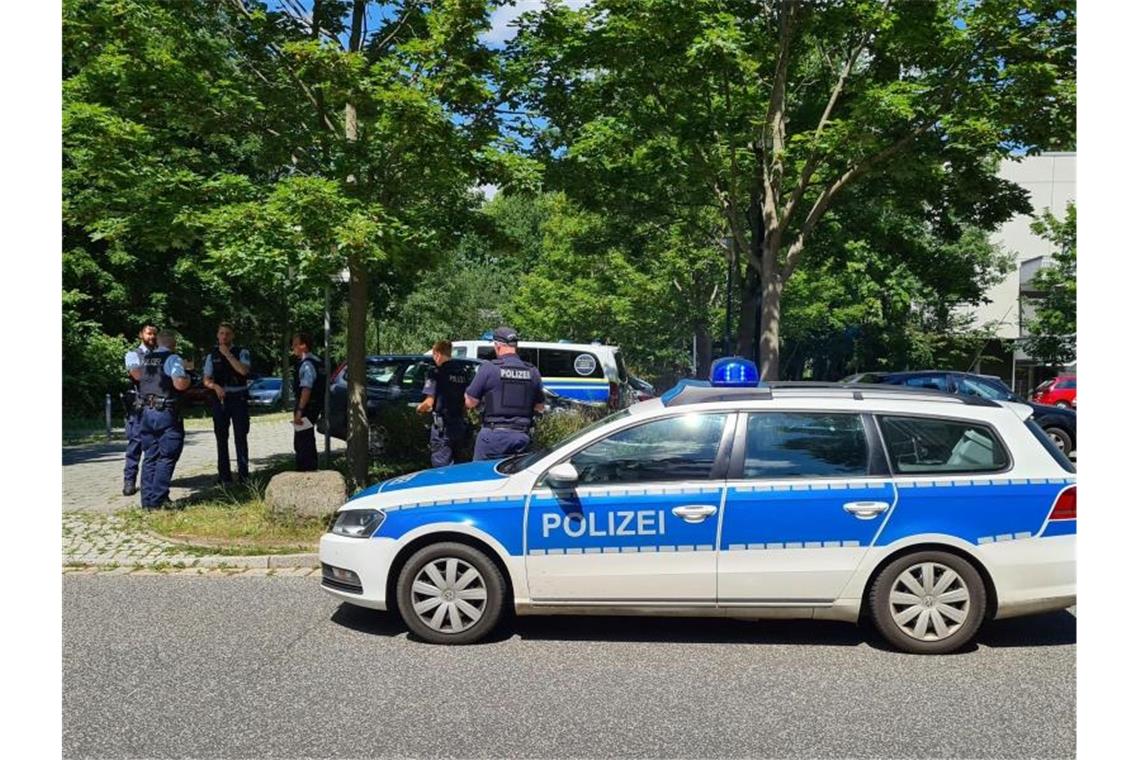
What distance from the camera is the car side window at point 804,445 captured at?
5398 mm

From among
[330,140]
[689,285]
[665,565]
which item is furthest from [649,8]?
[689,285]

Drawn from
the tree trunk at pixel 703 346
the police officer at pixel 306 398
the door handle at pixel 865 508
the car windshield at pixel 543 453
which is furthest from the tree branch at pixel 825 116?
the tree trunk at pixel 703 346

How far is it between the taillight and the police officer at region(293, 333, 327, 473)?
7462mm

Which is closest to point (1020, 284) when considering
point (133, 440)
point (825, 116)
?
point (825, 116)

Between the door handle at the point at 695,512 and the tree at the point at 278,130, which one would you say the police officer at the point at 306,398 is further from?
the door handle at the point at 695,512

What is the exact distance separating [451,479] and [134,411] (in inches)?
226

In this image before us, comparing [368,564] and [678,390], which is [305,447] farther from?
[678,390]

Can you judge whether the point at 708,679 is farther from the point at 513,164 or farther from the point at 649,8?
the point at 649,8

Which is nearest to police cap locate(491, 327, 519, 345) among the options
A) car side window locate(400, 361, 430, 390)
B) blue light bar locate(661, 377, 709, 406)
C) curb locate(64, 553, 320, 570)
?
blue light bar locate(661, 377, 709, 406)

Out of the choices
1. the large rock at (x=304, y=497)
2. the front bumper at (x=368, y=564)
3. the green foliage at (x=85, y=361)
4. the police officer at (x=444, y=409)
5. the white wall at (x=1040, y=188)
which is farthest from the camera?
the white wall at (x=1040, y=188)

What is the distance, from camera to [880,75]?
547 inches

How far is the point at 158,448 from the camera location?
374 inches

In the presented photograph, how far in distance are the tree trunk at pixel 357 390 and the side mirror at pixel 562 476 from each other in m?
5.49

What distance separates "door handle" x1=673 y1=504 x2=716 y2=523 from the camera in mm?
5309
